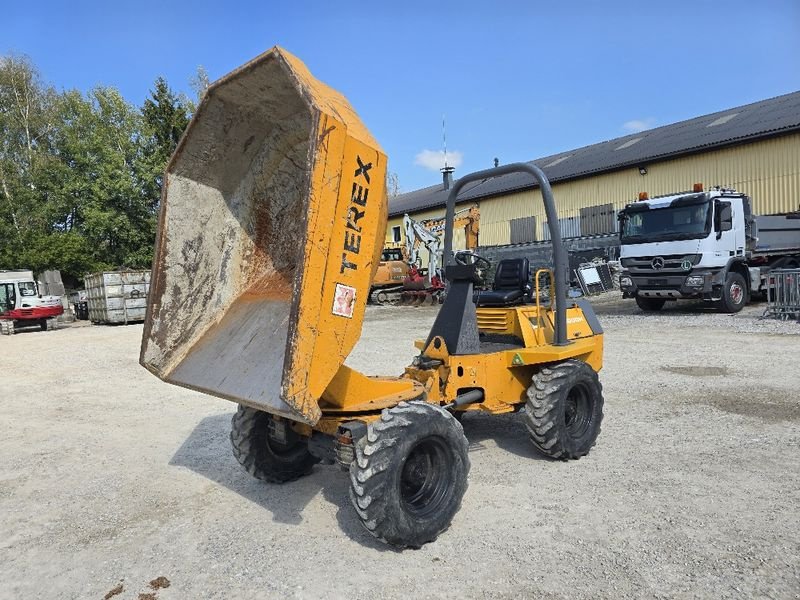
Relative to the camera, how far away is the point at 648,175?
2367cm

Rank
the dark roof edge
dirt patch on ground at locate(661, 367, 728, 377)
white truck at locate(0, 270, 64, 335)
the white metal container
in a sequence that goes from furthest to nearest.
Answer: the white metal container
white truck at locate(0, 270, 64, 335)
the dark roof edge
dirt patch on ground at locate(661, 367, 728, 377)

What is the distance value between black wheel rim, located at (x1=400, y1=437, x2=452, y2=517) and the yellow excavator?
1 cm

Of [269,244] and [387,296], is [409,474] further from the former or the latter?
[387,296]

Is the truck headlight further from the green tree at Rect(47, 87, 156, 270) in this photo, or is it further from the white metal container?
the green tree at Rect(47, 87, 156, 270)

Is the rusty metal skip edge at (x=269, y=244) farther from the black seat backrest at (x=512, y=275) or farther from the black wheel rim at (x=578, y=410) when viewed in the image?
the black seat backrest at (x=512, y=275)

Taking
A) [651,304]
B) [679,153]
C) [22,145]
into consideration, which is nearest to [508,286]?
[651,304]

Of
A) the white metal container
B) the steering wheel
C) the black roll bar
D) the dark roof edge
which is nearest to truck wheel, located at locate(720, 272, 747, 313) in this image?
the dark roof edge

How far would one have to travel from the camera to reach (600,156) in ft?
92.0

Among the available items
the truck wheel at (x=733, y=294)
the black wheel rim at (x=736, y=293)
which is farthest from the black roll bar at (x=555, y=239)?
the black wheel rim at (x=736, y=293)

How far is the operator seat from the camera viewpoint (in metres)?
5.44

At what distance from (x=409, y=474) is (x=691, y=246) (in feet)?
39.8

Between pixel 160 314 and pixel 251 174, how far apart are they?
116cm

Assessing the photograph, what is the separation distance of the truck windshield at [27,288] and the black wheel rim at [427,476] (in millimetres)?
25314

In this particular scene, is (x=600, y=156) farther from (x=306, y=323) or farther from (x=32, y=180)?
(x=32, y=180)
